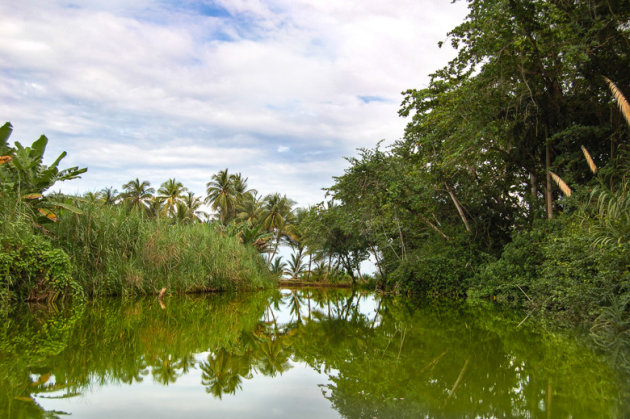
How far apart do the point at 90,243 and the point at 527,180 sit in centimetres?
1499

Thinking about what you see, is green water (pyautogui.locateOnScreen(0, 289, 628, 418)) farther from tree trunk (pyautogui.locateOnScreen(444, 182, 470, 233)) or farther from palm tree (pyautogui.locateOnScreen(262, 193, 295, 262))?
palm tree (pyautogui.locateOnScreen(262, 193, 295, 262))

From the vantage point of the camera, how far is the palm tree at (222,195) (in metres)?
47.5

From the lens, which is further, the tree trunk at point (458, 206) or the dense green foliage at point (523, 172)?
the tree trunk at point (458, 206)

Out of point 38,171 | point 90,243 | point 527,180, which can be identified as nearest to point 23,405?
point 90,243

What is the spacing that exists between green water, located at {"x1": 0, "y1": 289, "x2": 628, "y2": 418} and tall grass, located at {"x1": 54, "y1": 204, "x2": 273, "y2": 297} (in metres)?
4.56

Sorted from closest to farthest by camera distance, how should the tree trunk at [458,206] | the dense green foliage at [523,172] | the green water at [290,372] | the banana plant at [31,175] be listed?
1. the green water at [290,372]
2. the dense green foliage at [523,172]
3. the banana plant at [31,175]
4. the tree trunk at [458,206]

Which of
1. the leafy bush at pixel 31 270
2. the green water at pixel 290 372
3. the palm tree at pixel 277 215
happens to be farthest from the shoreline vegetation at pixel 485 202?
the palm tree at pixel 277 215

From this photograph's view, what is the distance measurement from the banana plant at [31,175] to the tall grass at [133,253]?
0.58m

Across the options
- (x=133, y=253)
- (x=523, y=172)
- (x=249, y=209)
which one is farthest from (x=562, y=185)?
(x=249, y=209)

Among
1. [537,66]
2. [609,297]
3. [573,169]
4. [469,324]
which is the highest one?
[537,66]

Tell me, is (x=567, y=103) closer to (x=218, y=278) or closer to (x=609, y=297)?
(x=609, y=297)

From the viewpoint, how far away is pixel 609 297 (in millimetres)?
7191

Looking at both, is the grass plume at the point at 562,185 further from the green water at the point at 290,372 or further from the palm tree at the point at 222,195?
the palm tree at the point at 222,195

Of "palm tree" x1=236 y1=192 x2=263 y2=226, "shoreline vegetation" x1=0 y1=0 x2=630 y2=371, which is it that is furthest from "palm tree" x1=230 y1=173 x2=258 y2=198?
"shoreline vegetation" x1=0 y1=0 x2=630 y2=371
